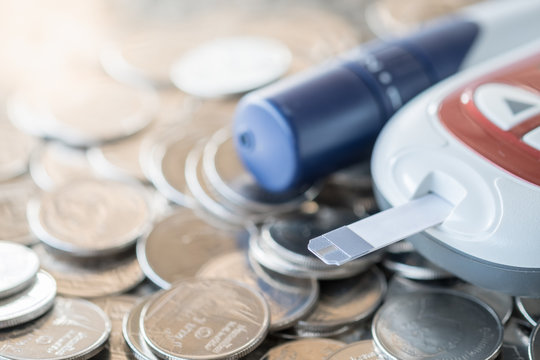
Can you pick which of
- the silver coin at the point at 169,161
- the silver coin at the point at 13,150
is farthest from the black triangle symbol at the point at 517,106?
the silver coin at the point at 13,150

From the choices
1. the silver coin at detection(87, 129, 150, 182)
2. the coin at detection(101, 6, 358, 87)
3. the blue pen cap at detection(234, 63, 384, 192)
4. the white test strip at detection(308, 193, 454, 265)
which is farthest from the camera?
the coin at detection(101, 6, 358, 87)

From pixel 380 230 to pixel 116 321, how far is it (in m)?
0.18

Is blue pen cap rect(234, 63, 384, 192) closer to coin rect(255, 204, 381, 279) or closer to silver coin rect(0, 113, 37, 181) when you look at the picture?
coin rect(255, 204, 381, 279)

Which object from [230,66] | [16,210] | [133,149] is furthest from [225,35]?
[16,210]

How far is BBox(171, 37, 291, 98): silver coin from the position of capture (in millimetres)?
710

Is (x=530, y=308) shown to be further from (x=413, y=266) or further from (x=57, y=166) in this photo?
(x=57, y=166)

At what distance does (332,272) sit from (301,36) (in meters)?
0.40

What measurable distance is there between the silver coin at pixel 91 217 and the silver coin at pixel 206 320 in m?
0.08

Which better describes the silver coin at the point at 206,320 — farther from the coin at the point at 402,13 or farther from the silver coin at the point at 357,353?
the coin at the point at 402,13

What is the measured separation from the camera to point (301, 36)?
836 millimetres

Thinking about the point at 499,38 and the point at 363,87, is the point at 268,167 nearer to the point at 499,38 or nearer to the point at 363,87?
the point at 363,87

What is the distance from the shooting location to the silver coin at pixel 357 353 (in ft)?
1.46

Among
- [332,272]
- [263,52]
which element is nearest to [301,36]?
[263,52]

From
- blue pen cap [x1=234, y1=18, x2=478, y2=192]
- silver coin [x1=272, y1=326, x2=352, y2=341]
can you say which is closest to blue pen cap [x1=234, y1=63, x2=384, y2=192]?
blue pen cap [x1=234, y1=18, x2=478, y2=192]
